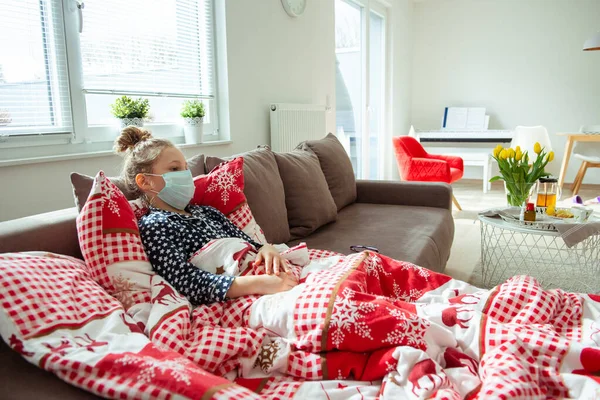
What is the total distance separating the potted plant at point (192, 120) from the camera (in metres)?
2.88

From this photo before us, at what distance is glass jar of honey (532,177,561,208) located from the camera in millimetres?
2389

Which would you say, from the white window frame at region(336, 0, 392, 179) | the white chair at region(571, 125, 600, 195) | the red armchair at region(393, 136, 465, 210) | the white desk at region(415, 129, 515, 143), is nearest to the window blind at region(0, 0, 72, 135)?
the red armchair at region(393, 136, 465, 210)

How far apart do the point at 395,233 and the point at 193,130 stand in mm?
1373

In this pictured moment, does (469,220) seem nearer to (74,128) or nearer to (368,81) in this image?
(368,81)

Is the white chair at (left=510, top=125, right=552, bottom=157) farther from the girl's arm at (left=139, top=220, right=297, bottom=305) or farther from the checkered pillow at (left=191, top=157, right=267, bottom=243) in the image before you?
the girl's arm at (left=139, top=220, right=297, bottom=305)

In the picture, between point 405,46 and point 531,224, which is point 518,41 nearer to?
point 405,46

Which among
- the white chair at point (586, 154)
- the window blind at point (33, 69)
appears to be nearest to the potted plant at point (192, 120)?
the window blind at point (33, 69)

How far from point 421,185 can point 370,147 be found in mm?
3074

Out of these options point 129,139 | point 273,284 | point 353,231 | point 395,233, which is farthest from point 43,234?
point 395,233

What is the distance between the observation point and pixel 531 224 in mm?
2217

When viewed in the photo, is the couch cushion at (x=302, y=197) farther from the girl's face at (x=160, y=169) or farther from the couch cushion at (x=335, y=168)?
the girl's face at (x=160, y=169)

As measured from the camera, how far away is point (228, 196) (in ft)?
5.79

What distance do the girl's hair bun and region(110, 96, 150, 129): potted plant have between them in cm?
87

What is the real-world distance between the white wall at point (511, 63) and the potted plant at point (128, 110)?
5.07 meters
